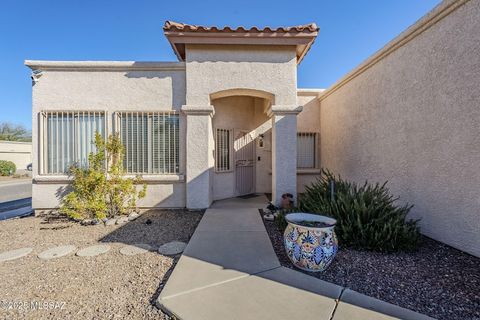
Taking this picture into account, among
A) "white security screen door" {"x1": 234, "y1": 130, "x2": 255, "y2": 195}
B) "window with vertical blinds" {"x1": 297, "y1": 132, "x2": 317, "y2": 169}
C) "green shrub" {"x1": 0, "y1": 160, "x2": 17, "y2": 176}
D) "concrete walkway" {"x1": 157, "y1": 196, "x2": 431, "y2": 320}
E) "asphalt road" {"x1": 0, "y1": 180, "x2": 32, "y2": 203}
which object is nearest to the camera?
"concrete walkway" {"x1": 157, "y1": 196, "x2": 431, "y2": 320}

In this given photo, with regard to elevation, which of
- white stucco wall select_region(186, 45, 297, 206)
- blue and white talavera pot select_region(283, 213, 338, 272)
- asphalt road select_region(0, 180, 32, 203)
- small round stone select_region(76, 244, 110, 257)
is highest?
white stucco wall select_region(186, 45, 297, 206)

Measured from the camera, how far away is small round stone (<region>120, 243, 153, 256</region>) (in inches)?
164

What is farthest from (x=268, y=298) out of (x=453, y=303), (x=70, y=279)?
(x=70, y=279)

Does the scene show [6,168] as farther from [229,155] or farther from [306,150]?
[306,150]

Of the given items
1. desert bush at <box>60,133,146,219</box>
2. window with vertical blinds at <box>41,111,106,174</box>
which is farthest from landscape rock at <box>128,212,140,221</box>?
window with vertical blinds at <box>41,111,106,174</box>

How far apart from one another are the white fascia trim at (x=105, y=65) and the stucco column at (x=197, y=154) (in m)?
1.55

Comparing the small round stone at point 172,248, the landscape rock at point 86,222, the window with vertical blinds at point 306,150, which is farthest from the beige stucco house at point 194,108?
the small round stone at point 172,248

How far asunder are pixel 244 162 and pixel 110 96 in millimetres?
5367

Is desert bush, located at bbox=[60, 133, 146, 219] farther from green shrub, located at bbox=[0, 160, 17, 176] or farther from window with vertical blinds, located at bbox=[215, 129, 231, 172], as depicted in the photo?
green shrub, located at bbox=[0, 160, 17, 176]

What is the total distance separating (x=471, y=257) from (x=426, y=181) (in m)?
1.51

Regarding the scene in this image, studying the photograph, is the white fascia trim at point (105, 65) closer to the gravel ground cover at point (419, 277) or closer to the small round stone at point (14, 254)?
the small round stone at point (14, 254)

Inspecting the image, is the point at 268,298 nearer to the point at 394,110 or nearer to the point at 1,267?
the point at 1,267

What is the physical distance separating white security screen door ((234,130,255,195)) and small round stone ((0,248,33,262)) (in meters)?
6.29

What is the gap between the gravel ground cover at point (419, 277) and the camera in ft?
8.58
